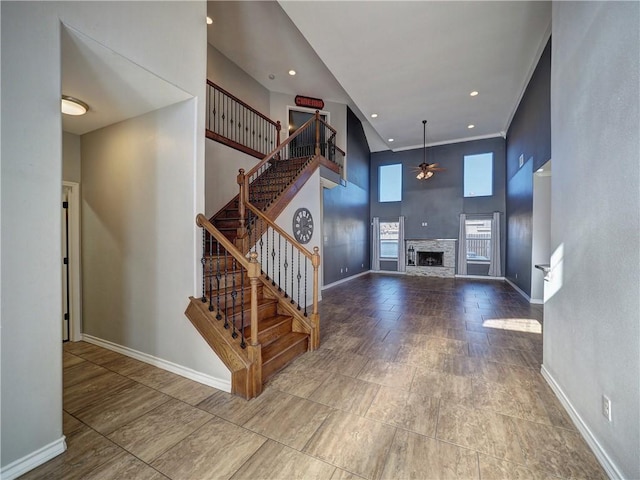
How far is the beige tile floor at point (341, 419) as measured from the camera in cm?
164

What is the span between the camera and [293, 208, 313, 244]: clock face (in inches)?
197

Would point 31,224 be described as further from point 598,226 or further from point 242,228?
point 598,226

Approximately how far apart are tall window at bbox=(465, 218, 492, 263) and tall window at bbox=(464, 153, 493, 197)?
0.93 meters

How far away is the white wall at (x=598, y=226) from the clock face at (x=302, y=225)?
364 cm

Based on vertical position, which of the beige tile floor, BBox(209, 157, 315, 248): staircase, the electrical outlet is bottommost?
the beige tile floor

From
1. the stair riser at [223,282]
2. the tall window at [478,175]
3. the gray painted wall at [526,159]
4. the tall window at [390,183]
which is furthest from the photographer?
the tall window at [390,183]

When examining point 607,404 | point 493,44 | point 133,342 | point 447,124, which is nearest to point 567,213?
point 607,404

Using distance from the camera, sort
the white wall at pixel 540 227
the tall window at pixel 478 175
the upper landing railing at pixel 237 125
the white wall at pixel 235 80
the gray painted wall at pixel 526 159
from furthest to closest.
→ the tall window at pixel 478 175 → the white wall at pixel 235 80 → the white wall at pixel 540 227 → the upper landing railing at pixel 237 125 → the gray painted wall at pixel 526 159

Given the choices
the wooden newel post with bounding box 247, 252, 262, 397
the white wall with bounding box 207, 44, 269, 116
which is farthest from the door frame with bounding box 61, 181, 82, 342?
the white wall with bounding box 207, 44, 269, 116

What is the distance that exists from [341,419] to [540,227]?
18.6 feet

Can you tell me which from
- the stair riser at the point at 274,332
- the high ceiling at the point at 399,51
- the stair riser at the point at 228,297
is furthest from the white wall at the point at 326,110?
the stair riser at the point at 274,332

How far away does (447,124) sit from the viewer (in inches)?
299

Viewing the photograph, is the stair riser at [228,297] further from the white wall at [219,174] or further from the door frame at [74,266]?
the white wall at [219,174]

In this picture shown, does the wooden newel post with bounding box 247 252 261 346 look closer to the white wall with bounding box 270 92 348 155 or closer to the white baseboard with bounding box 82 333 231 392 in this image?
the white baseboard with bounding box 82 333 231 392
